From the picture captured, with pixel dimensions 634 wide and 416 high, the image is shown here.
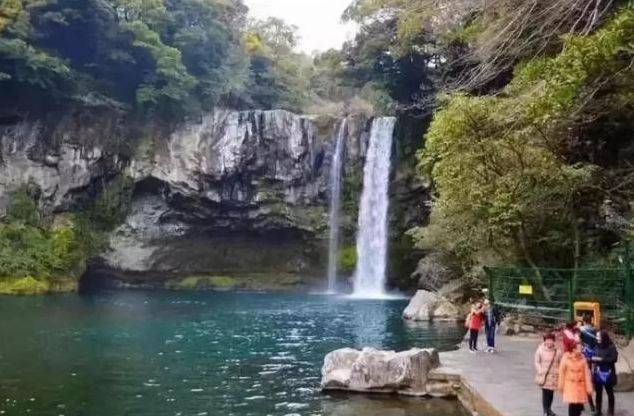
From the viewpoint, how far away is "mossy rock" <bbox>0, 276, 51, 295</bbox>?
3356 cm

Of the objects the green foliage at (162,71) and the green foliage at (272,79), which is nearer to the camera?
the green foliage at (162,71)

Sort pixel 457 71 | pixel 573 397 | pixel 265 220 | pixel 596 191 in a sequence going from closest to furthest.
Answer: pixel 573 397 → pixel 596 191 → pixel 457 71 → pixel 265 220

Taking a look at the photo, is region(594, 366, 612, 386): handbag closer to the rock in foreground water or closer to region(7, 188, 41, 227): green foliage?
the rock in foreground water

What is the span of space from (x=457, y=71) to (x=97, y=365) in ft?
61.6

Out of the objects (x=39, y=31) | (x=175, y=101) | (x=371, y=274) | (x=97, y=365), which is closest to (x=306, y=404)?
(x=97, y=365)

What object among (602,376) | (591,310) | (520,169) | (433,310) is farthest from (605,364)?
(433,310)

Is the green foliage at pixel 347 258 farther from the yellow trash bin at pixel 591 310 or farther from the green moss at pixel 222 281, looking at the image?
the yellow trash bin at pixel 591 310

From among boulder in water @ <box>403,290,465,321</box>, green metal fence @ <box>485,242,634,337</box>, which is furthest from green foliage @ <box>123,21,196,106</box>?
green metal fence @ <box>485,242,634,337</box>

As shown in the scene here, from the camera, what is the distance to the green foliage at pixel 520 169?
1215 cm

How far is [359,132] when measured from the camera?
37562mm

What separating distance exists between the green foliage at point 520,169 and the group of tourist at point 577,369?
12.7ft

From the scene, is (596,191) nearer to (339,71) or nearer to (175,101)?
(339,71)

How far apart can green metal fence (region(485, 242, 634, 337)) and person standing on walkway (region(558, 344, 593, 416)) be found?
182 inches

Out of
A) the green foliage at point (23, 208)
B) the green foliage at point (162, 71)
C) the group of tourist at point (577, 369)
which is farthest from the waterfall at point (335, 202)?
the group of tourist at point (577, 369)
